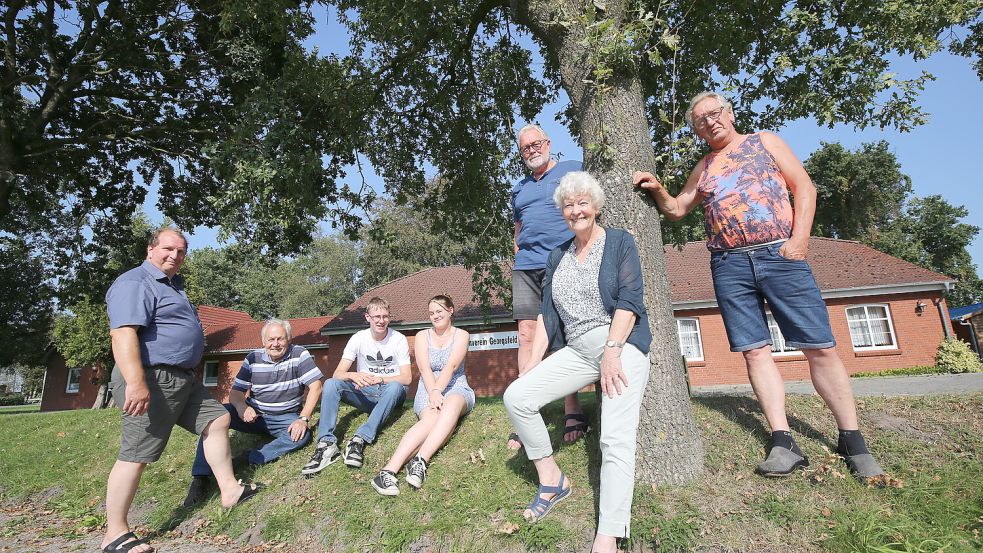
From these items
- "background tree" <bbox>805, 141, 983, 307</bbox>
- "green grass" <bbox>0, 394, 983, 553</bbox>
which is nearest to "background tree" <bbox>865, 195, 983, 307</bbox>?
"background tree" <bbox>805, 141, 983, 307</bbox>

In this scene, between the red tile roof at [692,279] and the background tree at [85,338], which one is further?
the background tree at [85,338]

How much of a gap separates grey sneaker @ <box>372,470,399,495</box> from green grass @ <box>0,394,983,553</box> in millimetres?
69

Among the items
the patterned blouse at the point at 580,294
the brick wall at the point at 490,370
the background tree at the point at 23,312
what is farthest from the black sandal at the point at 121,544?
the background tree at the point at 23,312

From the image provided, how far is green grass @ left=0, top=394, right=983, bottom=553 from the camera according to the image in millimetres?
2572

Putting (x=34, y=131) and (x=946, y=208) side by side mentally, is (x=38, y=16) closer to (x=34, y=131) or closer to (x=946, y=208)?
(x=34, y=131)

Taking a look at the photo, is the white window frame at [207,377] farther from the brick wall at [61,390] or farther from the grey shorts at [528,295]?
the grey shorts at [528,295]

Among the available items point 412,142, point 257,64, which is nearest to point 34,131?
point 257,64

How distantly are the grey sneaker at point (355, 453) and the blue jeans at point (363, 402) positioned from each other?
0.22 ft

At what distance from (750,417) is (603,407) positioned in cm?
179

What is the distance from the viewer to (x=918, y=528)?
2393 millimetres

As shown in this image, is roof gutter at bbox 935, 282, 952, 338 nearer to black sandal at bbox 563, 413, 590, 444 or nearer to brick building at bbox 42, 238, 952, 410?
brick building at bbox 42, 238, 952, 410

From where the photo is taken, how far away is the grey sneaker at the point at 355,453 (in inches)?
165

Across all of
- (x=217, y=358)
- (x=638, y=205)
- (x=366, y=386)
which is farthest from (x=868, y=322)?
(x=217, y=358)

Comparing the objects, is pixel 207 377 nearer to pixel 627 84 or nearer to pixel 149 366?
pixel 149 366
